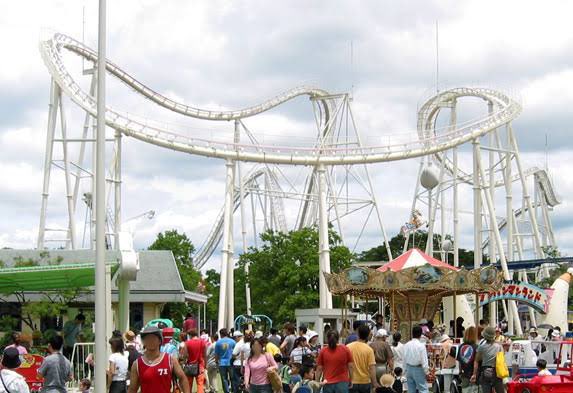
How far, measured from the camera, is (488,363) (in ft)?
52.2

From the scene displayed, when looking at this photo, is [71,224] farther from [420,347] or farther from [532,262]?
→ [420,347]

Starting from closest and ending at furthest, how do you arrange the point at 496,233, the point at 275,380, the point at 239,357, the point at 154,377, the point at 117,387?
the point at 154,377 < the point at 275,380 < the point at 117,387 < the point at 239,357 < the point at 496,233

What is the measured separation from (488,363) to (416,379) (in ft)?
3.80

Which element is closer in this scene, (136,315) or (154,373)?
(154,373)

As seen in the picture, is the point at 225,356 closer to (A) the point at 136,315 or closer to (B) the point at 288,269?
(A) the point at 136,315

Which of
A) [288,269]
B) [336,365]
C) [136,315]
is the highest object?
[288,269]

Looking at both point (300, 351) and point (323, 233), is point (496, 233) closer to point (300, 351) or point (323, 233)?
point (323, 233)

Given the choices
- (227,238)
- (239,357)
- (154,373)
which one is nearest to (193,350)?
(239,357)

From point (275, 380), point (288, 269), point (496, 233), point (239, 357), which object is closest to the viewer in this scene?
point (275, 380)

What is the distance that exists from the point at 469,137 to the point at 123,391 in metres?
30.3

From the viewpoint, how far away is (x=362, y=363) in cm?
1396

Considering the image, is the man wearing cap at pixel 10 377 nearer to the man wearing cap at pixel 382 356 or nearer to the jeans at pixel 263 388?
the jeans at pixel 263 388

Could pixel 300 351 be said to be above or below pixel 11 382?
above

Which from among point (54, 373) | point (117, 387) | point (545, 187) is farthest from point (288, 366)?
point (545, 187)
